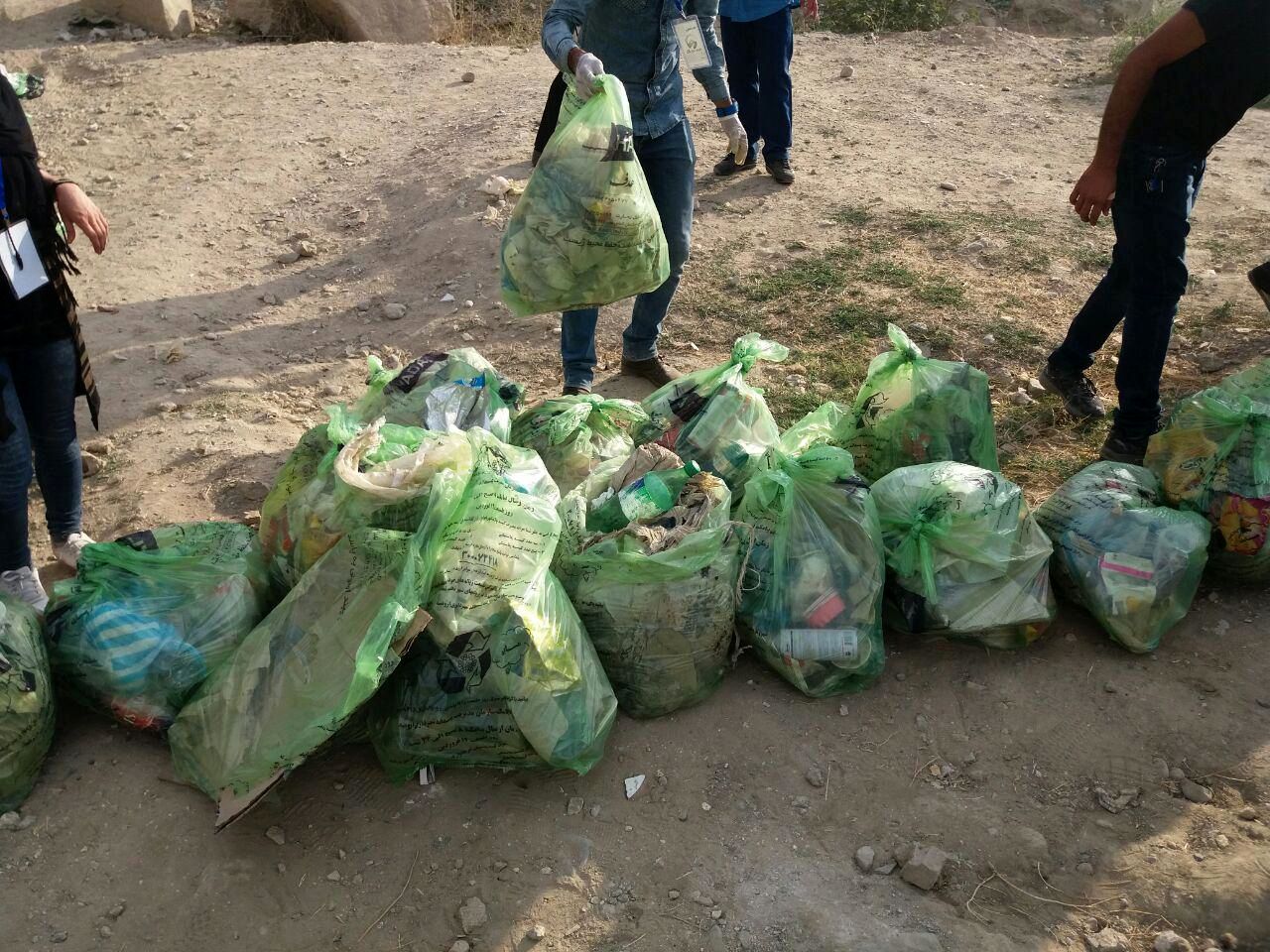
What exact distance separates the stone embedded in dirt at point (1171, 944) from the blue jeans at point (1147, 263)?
1.67 metres

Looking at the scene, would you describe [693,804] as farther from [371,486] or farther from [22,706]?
[22,706]

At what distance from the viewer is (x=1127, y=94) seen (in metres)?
2.87

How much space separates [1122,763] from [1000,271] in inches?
113

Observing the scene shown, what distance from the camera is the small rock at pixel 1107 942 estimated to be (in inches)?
81.1

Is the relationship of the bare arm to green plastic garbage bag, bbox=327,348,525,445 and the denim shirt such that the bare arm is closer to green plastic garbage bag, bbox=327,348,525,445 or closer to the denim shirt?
the denim shirt

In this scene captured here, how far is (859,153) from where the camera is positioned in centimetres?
615

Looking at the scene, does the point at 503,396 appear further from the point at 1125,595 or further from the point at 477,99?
the point at 477,99

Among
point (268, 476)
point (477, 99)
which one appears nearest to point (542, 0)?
point (477, 99)

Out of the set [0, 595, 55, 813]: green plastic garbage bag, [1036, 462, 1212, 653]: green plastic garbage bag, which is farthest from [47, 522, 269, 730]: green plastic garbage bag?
[1036, 462, 1212, 653]: green plastic garbage bag

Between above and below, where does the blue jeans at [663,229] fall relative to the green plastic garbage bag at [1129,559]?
above

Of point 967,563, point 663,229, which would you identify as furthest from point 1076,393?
point 663,229

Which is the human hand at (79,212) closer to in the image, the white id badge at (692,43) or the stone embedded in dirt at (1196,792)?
the white id badge at (692,43)

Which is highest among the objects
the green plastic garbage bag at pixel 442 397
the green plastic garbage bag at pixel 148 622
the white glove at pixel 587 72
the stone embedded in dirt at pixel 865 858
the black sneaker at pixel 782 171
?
the white glove at pixel 587 72

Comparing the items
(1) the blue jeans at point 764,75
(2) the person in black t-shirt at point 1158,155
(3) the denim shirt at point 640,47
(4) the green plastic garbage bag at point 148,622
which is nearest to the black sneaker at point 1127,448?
(2) the person in black t-shirt at point 1158,155
